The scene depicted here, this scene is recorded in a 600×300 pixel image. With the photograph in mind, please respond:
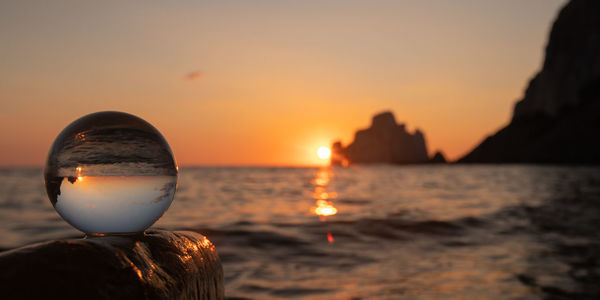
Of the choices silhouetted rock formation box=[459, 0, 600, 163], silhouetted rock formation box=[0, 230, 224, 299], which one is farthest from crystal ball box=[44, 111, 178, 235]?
silhouetted rock formation box=[459, 0, 600, 163]

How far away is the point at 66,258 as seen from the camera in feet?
4.49

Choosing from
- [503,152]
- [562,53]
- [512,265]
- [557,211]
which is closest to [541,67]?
[562,53]

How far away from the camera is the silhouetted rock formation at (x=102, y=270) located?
126cm

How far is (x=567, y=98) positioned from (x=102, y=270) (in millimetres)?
112059

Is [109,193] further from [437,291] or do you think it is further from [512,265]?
[512,265]

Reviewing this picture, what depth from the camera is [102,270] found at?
1.38 meters

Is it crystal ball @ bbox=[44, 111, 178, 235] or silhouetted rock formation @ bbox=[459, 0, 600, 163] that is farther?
silhouetted rock formation @ bbox=[459, 0, 600, 163]

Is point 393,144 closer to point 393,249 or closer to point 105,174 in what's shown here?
point 393,249

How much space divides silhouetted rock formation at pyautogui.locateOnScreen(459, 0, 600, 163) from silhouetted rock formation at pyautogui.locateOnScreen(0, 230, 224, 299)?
103 metres

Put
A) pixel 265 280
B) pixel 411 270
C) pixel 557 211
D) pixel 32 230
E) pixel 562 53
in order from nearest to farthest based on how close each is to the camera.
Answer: pixel 265 280 < pixel 411 270 < pixel 32 230 < pixel 557 211 < pixel 562 53

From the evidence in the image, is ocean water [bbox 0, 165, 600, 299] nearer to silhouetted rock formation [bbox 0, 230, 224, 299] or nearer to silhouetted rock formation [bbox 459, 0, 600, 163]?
silhouetted rock formation [bbox 0, 230, 224, 299]

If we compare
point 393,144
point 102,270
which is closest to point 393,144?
point 393,144

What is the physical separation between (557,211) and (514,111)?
123862mm

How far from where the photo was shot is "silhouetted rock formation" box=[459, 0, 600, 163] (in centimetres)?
8825
